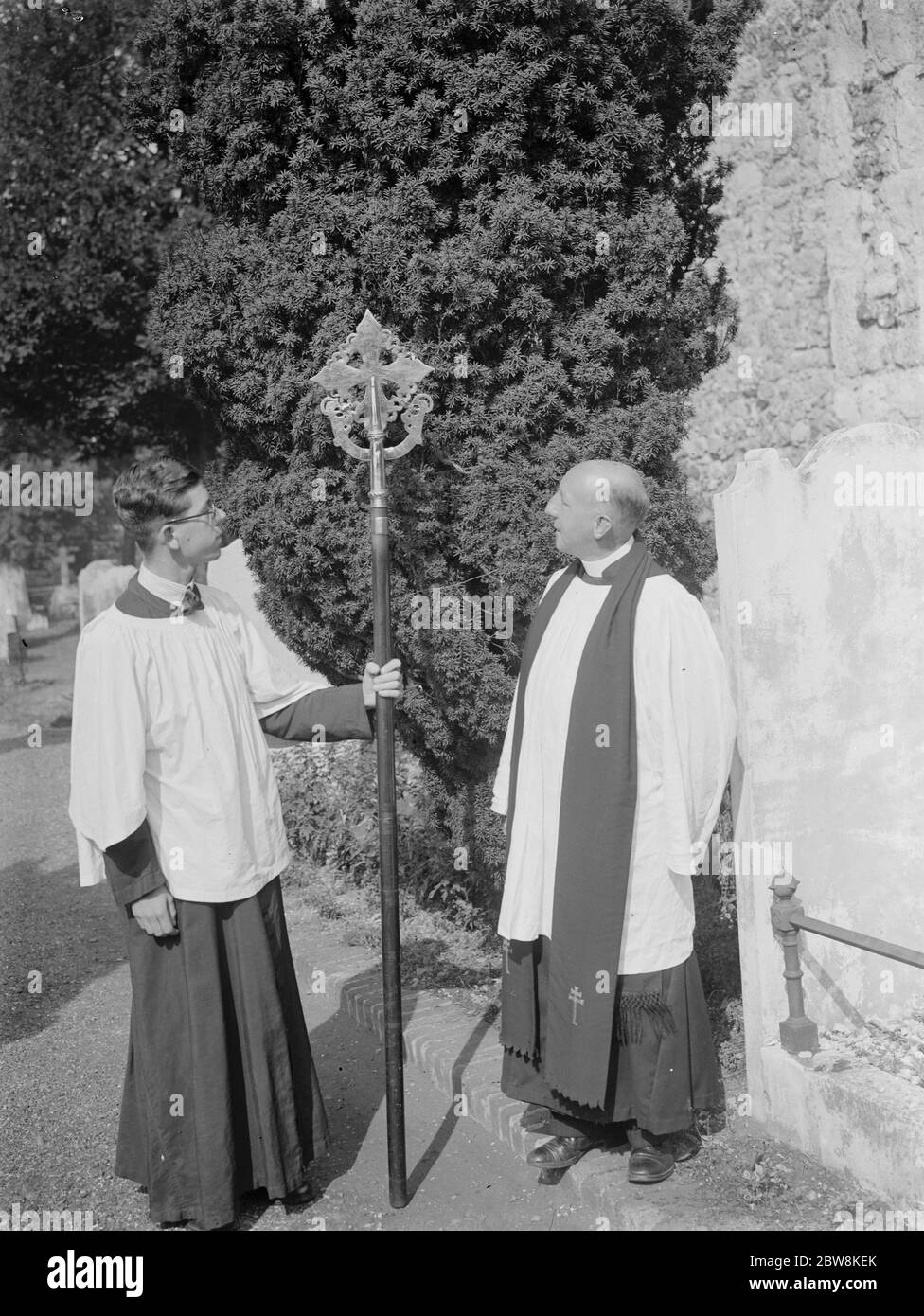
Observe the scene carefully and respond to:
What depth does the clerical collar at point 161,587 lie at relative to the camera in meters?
3.32

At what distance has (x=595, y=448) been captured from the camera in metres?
4.08

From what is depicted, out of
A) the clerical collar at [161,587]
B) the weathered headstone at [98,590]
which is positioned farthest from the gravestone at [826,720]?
the weathered headstone at [98,590]

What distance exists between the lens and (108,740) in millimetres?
3154

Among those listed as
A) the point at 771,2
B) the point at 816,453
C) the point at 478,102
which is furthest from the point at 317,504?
the point at 771,2

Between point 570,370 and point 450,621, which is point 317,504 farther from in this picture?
point 570,370

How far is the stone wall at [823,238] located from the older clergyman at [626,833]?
5957 mm

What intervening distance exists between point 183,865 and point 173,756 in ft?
0.98

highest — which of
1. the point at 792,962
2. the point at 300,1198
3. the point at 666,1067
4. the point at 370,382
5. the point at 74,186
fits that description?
→ the point at 74,186

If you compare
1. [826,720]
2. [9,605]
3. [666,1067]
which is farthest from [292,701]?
[9,605]

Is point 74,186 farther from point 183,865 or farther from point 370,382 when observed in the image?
point 183,865

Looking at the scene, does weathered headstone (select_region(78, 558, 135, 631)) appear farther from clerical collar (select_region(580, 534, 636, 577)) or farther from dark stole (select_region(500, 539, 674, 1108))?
dark stole (select_region(500, 539, 674, 1108))

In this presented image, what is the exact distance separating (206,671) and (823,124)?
9.48 metres

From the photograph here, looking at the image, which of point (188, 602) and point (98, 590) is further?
point (98, 590)
